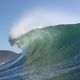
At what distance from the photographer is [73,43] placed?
16.0 m

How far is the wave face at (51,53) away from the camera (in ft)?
46.7

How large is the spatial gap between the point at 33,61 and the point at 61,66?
4.43ft

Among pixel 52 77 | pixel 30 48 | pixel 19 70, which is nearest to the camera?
pixel 52 77

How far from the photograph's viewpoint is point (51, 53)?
15.8 m

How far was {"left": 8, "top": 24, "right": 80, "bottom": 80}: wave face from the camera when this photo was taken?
14227 mm

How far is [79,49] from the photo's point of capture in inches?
604

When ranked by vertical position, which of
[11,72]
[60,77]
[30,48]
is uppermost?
[30,48]

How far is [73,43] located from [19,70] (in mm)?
2688

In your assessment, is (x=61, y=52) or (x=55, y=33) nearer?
(x=61, y=52)

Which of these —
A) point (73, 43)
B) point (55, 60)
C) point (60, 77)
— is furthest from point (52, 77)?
point (73, 43)

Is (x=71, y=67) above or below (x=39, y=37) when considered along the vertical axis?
below

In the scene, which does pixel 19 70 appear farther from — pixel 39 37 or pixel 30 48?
pixel 39 37

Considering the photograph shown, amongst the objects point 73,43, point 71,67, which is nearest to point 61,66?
point 71,67

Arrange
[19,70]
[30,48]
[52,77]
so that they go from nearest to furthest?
1. [52,77]
2. [19,70]
3. [30,48]
